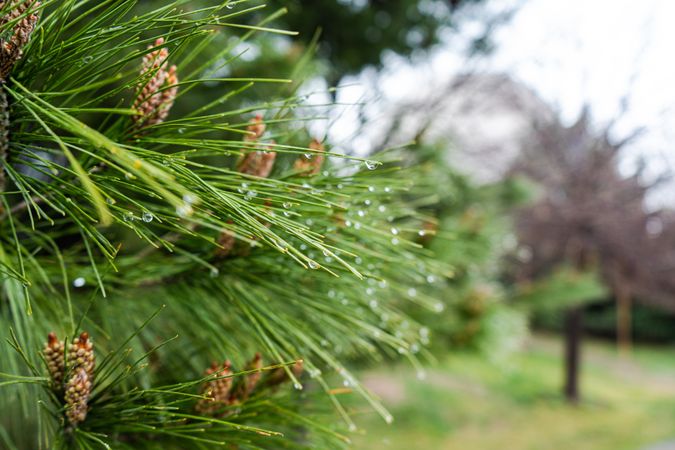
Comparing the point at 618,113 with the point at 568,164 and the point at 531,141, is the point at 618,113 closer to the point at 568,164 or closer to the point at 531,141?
the point at 568,164

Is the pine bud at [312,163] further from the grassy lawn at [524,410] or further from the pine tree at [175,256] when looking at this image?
the grassy lawn at [524,410]

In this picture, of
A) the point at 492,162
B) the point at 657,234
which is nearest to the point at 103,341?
the point at 492,162

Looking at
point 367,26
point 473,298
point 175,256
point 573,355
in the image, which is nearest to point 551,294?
point 473,298

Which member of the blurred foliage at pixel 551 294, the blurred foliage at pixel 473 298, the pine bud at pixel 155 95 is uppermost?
the blurred foliage at pixel 551 294

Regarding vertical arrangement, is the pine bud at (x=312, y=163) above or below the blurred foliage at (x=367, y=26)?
below

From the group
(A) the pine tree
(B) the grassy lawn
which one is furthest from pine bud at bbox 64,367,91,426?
(B) the grassy lawn

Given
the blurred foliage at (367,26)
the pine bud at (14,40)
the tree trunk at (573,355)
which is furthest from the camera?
the tree trunk at (573,355)

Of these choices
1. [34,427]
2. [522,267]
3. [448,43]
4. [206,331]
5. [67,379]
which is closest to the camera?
[67,379]

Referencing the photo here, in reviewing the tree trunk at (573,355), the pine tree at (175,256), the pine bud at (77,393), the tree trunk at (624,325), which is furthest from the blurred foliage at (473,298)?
the tree trunk at (624,325)
